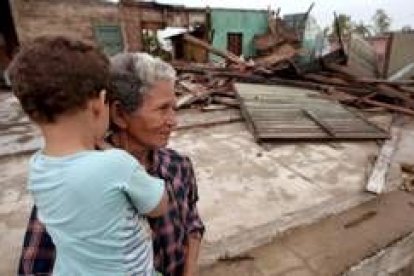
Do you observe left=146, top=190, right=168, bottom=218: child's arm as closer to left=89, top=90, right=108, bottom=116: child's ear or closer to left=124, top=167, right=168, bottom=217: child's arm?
left=124, top=167, right=168, bottom=217: child's arm

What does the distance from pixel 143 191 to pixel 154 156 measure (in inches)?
→ 20.8

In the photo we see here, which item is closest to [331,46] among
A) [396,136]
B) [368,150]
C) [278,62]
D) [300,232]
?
[278,62]

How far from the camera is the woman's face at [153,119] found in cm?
143

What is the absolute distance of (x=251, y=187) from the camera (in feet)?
12.8

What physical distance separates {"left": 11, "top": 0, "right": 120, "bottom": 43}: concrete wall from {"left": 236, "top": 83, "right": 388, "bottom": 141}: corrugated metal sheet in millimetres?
8702

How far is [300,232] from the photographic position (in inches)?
123

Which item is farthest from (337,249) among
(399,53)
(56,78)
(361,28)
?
(361,28)

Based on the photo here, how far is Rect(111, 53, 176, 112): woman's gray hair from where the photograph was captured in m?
1.36

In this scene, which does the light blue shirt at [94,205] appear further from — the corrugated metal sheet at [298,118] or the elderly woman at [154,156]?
the corrugated metal sheet at [298,118]

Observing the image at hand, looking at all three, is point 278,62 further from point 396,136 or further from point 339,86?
point 396,136

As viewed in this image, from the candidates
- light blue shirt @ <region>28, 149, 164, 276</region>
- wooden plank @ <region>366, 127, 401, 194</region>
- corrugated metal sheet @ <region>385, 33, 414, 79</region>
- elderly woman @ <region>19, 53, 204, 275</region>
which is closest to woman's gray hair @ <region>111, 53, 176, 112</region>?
elderly woman @ <region>19, 53, 204, 275</region>

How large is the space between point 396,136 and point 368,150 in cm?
106

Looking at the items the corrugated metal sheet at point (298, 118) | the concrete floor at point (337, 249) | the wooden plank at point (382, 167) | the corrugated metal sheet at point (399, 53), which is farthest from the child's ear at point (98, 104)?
the corrugated metal sheet at point (399, 53)

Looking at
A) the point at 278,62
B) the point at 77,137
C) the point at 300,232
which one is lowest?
the point at 300,232
